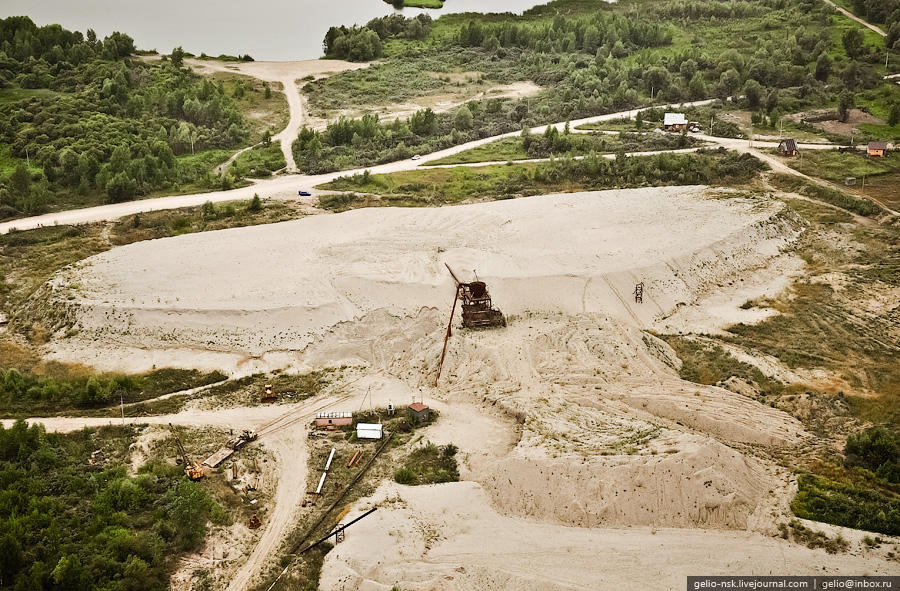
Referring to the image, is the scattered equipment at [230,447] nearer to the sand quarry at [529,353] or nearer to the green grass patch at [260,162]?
the sand quarry at [529,353]

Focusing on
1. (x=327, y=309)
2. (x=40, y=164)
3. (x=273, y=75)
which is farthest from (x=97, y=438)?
(x=273, y=75)

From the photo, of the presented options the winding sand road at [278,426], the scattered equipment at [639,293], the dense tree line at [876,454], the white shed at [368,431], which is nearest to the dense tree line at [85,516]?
the winding sand road at [278,426]

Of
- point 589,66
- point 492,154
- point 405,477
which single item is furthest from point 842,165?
point 405,477

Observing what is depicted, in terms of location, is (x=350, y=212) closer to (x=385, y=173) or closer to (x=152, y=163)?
(x=385, y=173)

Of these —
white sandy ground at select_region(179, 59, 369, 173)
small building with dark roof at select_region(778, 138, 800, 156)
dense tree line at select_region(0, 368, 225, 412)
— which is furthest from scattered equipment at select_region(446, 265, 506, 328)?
white sandy ground at select_region(179, 59, 369, 173)

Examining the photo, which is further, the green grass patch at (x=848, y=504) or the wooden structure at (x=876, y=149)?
the wooden structure at (x=876, y=149)

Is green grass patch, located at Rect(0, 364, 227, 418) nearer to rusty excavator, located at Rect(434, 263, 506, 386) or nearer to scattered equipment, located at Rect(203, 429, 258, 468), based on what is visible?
scattered equipment, located at Rect(203, 429, 258, 468)
